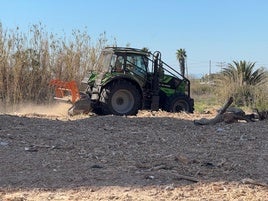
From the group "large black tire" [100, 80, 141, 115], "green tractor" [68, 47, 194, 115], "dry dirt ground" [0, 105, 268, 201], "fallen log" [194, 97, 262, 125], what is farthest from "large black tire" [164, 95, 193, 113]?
"dry dirt ground" [0, 105, 268, 201]

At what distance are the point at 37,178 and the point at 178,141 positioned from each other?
11.8ft

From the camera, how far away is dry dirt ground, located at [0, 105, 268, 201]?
5516mm

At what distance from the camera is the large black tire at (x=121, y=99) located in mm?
14328

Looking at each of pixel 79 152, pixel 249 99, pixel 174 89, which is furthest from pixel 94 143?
pixel 249 99

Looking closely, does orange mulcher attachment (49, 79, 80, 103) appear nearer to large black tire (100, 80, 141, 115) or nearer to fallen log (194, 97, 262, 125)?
large black tire (100, 80, 141, 115)

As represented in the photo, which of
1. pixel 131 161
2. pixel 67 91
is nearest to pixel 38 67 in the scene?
pixel 67 91

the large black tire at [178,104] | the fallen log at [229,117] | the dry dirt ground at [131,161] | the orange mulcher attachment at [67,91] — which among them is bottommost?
the dry dirt ground at [131,161]

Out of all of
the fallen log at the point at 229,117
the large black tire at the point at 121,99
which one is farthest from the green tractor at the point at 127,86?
the fallen log at the point at 229,117

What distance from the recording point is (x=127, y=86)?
47.7 feet

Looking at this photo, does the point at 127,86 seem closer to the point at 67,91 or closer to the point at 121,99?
the point at 121,99

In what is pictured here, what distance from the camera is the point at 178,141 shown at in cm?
897

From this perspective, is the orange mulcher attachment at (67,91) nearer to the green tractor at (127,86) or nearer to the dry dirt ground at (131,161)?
the green tractor at (127,86)

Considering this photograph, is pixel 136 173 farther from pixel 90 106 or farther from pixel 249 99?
pixel 249 99

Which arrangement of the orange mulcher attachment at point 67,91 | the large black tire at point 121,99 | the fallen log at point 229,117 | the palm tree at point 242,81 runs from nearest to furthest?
1. the fallen log at point 229,117
2. the large black tire at point 121,99
3. the orange mulcher attachment at point 67,91
4. the palm tree at point 242,81
